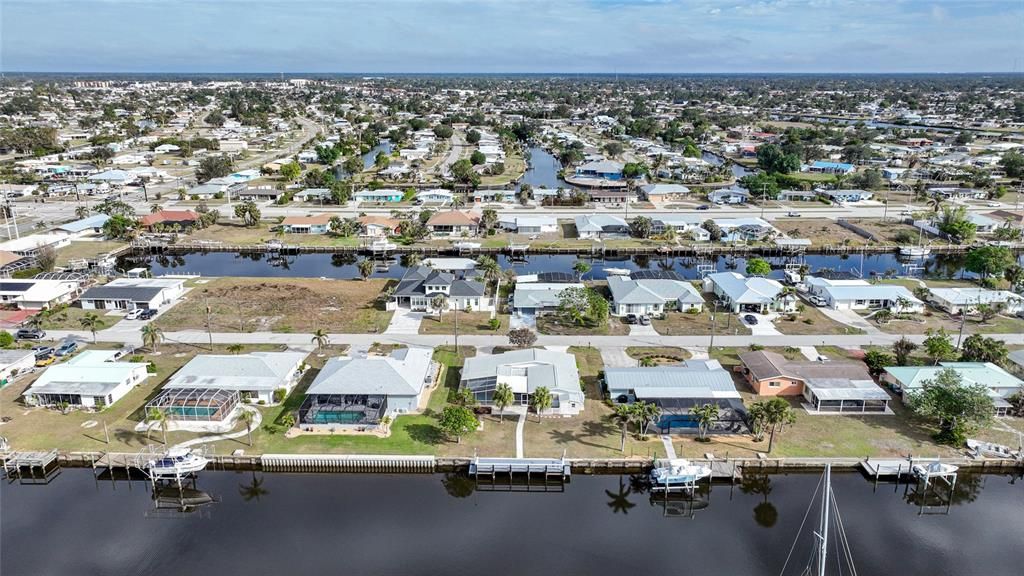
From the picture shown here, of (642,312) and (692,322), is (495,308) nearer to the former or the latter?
(642,312)

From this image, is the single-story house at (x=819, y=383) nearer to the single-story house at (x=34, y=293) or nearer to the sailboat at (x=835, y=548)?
the sailboat at (x=835, y=548)

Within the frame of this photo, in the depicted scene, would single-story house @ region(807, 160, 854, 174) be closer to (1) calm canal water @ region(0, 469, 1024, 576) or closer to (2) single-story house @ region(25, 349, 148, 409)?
(1) calm canal water @ region(0, 469, 1024, 576)

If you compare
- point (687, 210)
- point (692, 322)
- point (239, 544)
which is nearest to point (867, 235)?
point (687, 210)

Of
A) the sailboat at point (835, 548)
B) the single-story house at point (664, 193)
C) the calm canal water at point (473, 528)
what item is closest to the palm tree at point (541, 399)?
the calm canal water at point (473, 528)

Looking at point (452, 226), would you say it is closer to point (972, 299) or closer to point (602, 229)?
point (602, 229)

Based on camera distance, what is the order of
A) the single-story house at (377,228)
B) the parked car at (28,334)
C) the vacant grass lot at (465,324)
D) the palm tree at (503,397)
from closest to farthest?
the palm tree at (503,397)
the parked car at (28,334)
the vacant grass lot at (465,324)
the single-story house at (377,228)

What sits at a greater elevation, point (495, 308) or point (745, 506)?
point (495, 308)

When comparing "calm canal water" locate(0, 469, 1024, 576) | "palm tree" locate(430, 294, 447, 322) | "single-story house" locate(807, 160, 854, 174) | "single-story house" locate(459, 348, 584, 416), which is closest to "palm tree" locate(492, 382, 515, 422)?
"single-story house" locate(459, 348, 584, 416)
